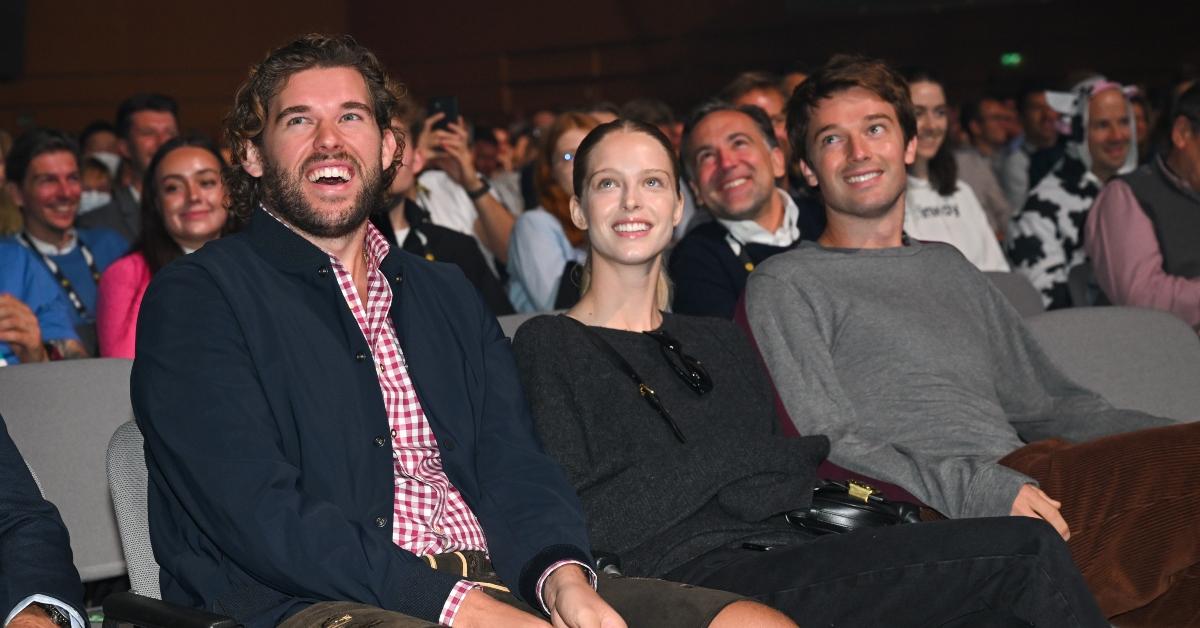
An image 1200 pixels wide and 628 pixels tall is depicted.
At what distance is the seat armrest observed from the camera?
1583 millimetres

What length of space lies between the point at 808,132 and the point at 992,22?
864 cm

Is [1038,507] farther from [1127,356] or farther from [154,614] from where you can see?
[154,614]

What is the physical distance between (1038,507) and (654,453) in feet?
2.24

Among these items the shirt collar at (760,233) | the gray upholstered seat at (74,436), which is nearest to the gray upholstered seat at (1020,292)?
the shirt collar at (760,233)

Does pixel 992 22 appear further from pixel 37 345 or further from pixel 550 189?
pixel 37 345

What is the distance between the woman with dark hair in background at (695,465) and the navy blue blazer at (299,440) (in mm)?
144

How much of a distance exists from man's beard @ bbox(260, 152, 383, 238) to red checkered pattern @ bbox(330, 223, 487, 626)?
6 cm

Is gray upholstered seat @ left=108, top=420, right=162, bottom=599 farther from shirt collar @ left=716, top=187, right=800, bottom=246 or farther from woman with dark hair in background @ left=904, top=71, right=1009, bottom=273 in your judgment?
woman with dark hair in background @ left=904, top=71, right=1009, bottom=273

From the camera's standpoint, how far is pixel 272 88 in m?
2.17

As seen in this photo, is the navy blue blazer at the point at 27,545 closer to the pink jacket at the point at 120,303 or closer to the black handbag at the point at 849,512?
the black handbag at the point at 849,512

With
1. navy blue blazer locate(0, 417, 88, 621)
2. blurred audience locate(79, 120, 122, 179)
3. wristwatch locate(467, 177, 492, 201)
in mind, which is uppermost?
blurred audience locate(79, 120, 122, 179)

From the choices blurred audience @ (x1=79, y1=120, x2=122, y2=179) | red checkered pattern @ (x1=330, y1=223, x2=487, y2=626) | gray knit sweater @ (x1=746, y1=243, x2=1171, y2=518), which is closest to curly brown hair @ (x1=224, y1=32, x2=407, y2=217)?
red checkered pattern @ (x1=330, y1=223, x2=487, y2=626)

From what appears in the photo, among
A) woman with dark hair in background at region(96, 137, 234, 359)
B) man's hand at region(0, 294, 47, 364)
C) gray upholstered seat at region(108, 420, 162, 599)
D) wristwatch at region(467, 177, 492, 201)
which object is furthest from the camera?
wristwatch at region(467, 177, 492, 201)

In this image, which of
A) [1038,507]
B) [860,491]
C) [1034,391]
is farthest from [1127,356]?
[860,491]
